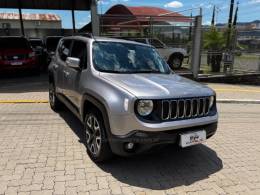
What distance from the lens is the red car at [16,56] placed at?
12703 mm

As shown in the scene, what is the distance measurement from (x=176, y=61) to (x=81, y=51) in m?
10.6

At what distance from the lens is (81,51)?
17.5 feet

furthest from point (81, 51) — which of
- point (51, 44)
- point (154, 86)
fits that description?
point (51, 44)

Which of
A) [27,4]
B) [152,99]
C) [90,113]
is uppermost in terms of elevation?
[27,4]

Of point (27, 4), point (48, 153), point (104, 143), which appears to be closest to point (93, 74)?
point (104, 143)

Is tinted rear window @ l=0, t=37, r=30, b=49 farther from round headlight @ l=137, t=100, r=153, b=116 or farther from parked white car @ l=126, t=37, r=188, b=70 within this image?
round headlight @ l=137, t=100, r=153, b=116

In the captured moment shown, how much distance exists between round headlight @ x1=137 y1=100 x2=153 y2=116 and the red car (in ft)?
35.2

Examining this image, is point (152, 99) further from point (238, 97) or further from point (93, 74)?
point (238, 97)

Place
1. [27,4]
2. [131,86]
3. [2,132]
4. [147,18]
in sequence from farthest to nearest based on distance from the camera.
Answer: [27,4] → [147,18] → [2,132] → [131,86]

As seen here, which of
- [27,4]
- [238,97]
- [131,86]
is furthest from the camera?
[27,4]

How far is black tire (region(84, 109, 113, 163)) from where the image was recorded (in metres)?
4.05

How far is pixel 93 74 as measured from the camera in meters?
4.53

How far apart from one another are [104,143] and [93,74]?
3.76ft

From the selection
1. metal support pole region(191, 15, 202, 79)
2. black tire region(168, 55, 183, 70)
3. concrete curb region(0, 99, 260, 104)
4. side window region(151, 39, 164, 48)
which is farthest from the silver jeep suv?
black tire region(168, 55, 183, 70)
